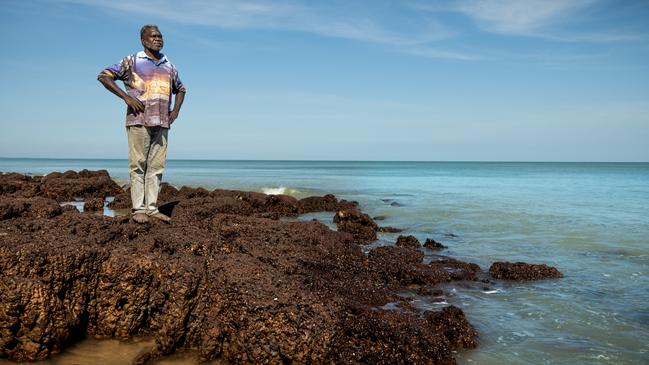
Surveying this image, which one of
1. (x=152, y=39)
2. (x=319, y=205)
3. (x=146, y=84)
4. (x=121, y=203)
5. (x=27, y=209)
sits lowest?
(x=319, y=205)

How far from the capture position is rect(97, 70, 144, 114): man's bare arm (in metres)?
5.79

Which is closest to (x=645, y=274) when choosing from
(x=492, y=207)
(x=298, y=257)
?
(x=298, y=257)

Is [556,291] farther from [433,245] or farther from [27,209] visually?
[27,209]

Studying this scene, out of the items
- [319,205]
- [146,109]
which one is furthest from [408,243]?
[319,205]

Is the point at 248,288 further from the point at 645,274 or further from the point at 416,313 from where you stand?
the point at 645,274

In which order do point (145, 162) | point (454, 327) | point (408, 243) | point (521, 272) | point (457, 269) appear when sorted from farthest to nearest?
point (408, 243) → point (457, 269) → point (521, 272) → point (145, 162) → point (454, 327)

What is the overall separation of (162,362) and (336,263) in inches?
125

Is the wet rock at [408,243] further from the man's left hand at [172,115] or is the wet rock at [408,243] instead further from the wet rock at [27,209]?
the wet rock at [27,209]

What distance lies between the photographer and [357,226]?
11.9 metres

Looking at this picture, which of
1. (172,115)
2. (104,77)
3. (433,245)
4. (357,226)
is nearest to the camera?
(104,77)

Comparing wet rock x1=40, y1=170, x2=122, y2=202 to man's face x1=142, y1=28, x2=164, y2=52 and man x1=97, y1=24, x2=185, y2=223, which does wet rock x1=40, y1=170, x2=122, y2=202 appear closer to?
man x1=97, y1=24, x2=185, y2=223

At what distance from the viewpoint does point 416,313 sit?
18.7ft

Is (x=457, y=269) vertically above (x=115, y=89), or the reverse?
(x=115, y=89)

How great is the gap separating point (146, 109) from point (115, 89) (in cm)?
43
